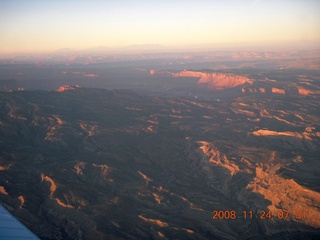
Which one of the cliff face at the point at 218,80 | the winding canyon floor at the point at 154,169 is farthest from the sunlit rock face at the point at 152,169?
the cliff face at the point at 218,80

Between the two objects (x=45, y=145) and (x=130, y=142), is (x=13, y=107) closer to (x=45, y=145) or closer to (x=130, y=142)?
(x=45, y=145)

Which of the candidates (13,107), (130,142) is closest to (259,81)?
(130,142)
